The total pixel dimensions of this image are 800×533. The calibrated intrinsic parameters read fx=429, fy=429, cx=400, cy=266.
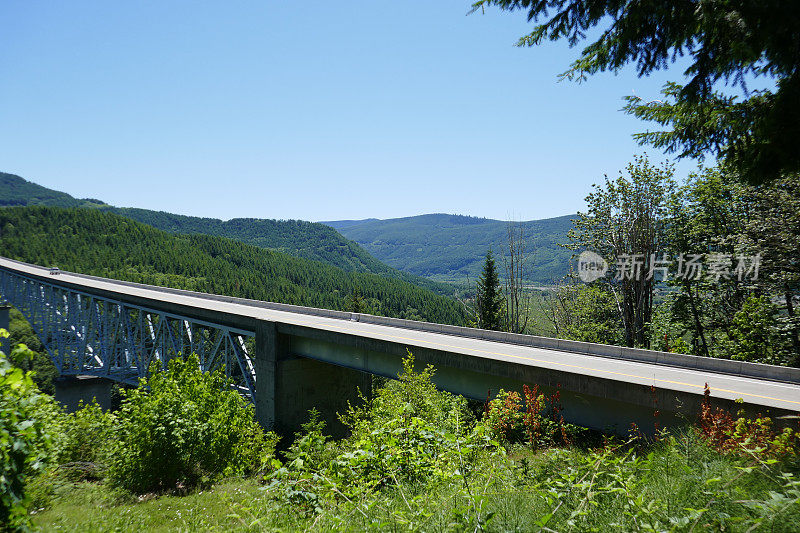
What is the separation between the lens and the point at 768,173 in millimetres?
4711

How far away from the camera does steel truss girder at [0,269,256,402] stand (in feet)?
80.0

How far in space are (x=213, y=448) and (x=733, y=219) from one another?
23.7 m

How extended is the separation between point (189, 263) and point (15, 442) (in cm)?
14952

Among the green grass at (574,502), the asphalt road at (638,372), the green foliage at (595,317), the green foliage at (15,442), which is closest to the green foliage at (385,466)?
the green grass at (574,502)

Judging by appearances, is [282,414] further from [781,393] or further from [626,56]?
[626,56]

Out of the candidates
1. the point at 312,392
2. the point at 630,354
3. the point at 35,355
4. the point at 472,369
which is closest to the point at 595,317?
the point at 630,354

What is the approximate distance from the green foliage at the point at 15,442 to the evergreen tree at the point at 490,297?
37046 mm

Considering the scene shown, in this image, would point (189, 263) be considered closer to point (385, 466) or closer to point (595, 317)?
point (595, 317)

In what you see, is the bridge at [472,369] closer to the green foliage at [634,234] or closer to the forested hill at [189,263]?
the green foliage at [634,234]

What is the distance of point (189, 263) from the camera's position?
139 metres

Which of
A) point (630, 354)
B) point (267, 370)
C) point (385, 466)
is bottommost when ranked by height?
point (267, 370)

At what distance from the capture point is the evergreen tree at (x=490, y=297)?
131 ft

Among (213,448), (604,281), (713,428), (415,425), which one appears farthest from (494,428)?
(604,281)

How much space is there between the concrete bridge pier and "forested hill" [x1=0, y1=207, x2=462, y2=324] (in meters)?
95.8
